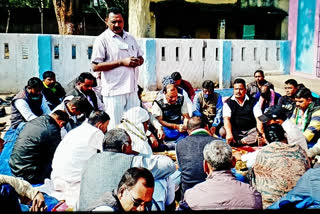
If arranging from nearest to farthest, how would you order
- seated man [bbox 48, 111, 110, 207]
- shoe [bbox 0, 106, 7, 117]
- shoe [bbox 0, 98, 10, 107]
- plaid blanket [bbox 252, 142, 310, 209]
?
1. plaid blanket [bbox 252, 142, 310, 209]
2. seated man [bbox 48, 111, 110, 207]
3. shoe [bbox 0, 106, 7, 117]
4. shoe [bbox 0, 98, 10, 107]

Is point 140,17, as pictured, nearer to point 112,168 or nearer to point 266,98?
point 266,98

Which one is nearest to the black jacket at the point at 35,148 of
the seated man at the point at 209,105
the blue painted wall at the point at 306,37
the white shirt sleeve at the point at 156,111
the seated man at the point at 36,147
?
the seated man at the point at 36,147

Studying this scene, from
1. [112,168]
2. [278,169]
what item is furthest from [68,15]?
[278,169]

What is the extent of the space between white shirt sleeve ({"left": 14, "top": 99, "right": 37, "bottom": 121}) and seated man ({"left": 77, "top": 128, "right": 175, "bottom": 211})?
2699 mm

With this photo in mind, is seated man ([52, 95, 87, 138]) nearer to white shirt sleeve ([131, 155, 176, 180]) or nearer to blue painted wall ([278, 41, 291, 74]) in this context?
white shirt sleeve ([131, 155, 176, 180])

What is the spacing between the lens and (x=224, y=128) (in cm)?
580

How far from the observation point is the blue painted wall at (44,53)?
941cm

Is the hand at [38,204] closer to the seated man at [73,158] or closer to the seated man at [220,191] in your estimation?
the seated man at [73,158]

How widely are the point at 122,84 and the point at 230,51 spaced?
20.5ft

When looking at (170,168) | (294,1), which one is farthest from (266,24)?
(170,168)

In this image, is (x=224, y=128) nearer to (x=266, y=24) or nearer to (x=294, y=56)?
(x=294, y=56)

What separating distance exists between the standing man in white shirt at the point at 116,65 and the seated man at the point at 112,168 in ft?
5.43

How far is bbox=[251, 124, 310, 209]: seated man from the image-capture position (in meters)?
3.16

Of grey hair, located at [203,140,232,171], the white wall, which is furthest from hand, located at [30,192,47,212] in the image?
the white wall
